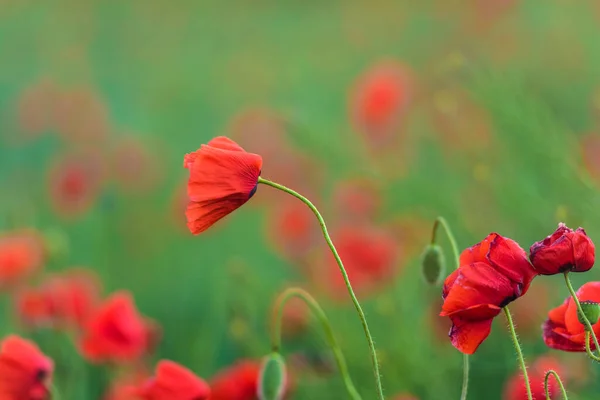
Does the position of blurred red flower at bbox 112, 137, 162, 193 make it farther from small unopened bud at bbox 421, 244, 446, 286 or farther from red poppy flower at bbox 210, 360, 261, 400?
small unopened bud at bbox 421, 244, 446, 286

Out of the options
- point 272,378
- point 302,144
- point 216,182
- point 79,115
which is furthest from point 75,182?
point 216,182

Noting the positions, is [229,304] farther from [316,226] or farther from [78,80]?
[78,80]

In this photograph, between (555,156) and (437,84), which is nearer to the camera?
(555,156)

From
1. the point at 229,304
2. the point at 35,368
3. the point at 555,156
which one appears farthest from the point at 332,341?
the point at 229,304

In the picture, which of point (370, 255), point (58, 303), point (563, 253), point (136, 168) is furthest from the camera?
point (136, 168)

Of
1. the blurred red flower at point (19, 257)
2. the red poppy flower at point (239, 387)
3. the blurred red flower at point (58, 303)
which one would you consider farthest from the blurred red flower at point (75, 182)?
the red poppy flower at point (239, 387)

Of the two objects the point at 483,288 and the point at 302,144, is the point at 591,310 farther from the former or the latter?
the point at 302,144
